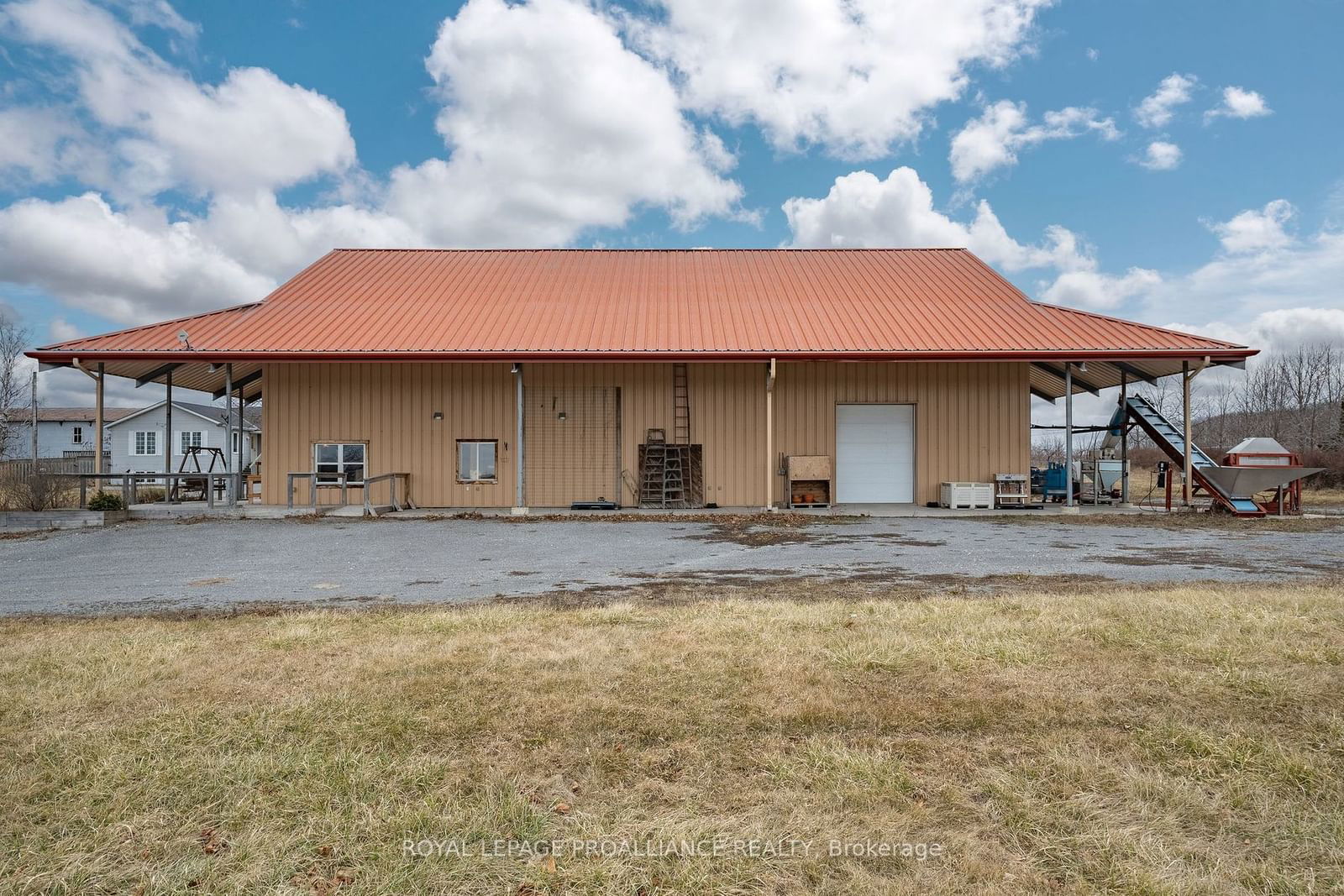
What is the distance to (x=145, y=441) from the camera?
151 ft

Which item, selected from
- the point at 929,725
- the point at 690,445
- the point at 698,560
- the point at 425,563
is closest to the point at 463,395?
the point at 690,445

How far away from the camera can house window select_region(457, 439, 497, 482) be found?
17141 mm

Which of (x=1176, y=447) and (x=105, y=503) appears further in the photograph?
(x=1176, y=447)

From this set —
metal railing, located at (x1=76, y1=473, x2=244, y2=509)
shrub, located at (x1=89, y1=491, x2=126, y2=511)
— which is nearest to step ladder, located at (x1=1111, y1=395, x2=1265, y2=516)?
metal railing, located at (x1=76, y1=473, x2=244, y2=509)

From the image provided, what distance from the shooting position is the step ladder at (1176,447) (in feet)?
51.7

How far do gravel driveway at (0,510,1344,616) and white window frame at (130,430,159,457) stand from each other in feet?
128

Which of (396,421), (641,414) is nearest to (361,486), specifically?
(396,421)

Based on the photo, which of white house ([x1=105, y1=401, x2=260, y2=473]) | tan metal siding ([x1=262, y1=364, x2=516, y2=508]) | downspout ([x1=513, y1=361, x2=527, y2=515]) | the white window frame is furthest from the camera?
the white window frame

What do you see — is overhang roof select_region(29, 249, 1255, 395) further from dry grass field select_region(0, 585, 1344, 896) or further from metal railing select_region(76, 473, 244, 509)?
dry grass field select_region(0, 585, 1344, 896)

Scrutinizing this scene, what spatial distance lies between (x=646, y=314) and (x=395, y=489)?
6.89 metres

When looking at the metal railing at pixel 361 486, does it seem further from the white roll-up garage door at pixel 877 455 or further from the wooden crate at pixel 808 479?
the white roll-up garage door at pixel 877 455

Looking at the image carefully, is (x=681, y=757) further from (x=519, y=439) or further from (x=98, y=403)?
(x=98, y=403)

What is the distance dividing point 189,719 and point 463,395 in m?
13.7

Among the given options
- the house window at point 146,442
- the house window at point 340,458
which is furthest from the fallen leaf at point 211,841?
the house window at point 146,442
